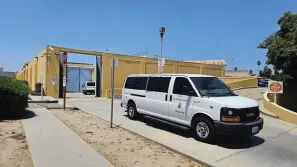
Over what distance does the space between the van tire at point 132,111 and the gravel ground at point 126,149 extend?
5.66ft

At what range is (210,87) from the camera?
9523 millimetres

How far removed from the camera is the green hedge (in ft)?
38.7

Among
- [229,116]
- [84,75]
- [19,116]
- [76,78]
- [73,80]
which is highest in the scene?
[84,75]

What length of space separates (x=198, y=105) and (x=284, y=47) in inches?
462

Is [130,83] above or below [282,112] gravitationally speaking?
above

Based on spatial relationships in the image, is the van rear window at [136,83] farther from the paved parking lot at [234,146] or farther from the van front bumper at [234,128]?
the van front bumper at [234,128]

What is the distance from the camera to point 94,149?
7.38m

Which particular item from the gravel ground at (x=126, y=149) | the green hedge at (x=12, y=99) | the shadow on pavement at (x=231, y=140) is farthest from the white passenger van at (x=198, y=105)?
the green hedge at (x=12, y=99)

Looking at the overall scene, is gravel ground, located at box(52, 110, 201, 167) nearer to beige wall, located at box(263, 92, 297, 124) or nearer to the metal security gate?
beige wall, located at box(263, 92, 297, 124)

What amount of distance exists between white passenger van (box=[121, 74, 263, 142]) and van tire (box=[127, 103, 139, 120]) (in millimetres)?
98

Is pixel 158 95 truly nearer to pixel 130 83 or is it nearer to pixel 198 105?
pixel 198 105

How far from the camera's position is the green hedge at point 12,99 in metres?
11.8

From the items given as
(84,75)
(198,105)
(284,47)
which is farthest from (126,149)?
(84,75)

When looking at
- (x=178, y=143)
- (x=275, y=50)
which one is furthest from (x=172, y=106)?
(x=275, y=50)
